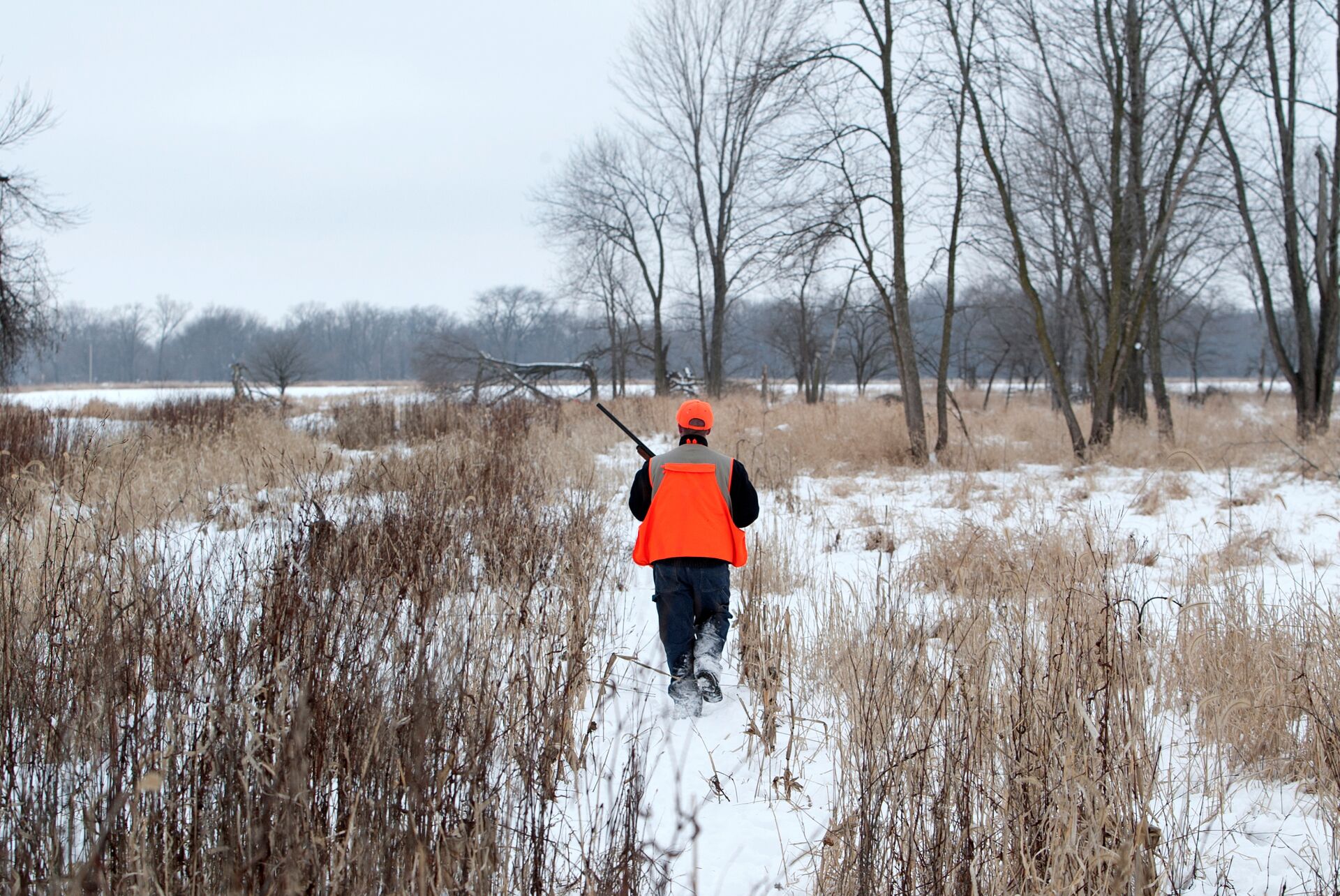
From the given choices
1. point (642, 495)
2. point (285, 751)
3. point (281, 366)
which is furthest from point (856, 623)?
point (281, 366)

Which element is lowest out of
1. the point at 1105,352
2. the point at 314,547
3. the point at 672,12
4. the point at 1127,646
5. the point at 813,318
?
the point at 1127,646

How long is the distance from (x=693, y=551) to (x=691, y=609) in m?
0.33

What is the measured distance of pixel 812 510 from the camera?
7.44 m

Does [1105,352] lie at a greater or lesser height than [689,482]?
greater

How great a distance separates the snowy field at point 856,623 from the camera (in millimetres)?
2400

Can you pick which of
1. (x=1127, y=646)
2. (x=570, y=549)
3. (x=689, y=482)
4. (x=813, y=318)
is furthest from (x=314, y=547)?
(x=813, y=318)

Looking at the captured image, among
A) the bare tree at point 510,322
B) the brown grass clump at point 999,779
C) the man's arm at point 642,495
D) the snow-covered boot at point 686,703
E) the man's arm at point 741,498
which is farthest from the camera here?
the bare tree at point 510,322

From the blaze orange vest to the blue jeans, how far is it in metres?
0.09

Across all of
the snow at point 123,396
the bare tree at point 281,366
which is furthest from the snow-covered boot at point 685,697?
the bare tree at point 281,366

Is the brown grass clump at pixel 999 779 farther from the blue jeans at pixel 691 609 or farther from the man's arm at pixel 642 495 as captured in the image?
the man's arm at pixel 642 495

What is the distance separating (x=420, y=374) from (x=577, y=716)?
800 inches

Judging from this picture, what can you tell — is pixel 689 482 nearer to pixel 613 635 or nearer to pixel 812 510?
pixel 613 635

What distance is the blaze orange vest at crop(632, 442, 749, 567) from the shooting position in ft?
11.8

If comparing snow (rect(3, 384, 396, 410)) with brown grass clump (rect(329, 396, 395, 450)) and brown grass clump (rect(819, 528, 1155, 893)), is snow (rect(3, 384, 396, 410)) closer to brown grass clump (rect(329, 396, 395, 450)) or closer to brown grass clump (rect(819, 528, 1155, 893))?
brown grass clump (rect(329, 396, 395, 450))
